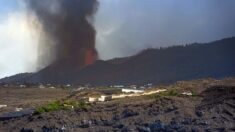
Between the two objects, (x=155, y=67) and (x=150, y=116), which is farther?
(x=155, y=67)

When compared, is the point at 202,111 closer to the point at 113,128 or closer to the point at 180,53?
the point at 113,128

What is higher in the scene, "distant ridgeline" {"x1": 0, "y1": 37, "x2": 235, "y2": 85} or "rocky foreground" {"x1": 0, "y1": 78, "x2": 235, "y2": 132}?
"distant ridgeline" {"x1": 0, "y1": 37, "x2": 235, "y2": 85}

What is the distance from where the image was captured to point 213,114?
44.8 m

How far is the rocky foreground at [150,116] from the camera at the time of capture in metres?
44.6

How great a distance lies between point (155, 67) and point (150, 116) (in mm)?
93933

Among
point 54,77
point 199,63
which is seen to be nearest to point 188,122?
point 199,63

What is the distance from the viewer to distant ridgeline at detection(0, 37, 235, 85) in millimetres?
127812

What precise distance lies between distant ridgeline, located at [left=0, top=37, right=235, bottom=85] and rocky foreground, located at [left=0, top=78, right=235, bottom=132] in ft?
226

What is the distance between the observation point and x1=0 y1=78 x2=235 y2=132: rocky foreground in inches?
1754

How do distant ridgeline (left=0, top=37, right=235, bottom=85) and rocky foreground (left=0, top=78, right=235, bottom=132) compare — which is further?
distant ridgeline (left=0, top=37, right=235, bottom=85)

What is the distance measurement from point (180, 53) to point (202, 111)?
330 ft

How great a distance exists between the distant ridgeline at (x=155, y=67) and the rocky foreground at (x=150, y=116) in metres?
68.8

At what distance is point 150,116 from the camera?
4794 cm

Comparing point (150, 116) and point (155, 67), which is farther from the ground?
point (155, 67)
